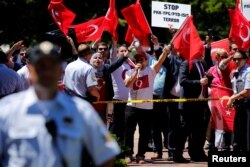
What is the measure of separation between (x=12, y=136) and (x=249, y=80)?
8321 millimetres

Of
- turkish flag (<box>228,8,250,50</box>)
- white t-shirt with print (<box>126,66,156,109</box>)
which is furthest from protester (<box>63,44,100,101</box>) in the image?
turkish flag (<box>228,8,250,50</box>)

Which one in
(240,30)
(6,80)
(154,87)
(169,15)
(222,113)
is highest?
(169,15)

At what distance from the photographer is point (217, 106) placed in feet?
45.7

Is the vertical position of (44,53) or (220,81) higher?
(44,53)

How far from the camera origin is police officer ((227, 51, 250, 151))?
41.8 ft

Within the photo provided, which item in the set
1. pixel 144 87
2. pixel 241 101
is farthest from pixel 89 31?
pixel 241 101

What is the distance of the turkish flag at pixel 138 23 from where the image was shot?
14094 millimetres

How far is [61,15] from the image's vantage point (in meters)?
14.7

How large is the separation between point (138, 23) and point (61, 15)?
146 centimetres

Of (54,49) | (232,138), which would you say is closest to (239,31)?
(232,138)

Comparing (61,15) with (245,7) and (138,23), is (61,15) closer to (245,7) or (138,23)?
(138,23)

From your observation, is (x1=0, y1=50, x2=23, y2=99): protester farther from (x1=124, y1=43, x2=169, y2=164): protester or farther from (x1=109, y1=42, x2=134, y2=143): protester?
(x1=109, y1=42, x2=134, y2=143): protester

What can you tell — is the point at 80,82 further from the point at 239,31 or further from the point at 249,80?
the point at 239,31

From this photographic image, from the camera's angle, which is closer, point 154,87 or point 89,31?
point 154,87
